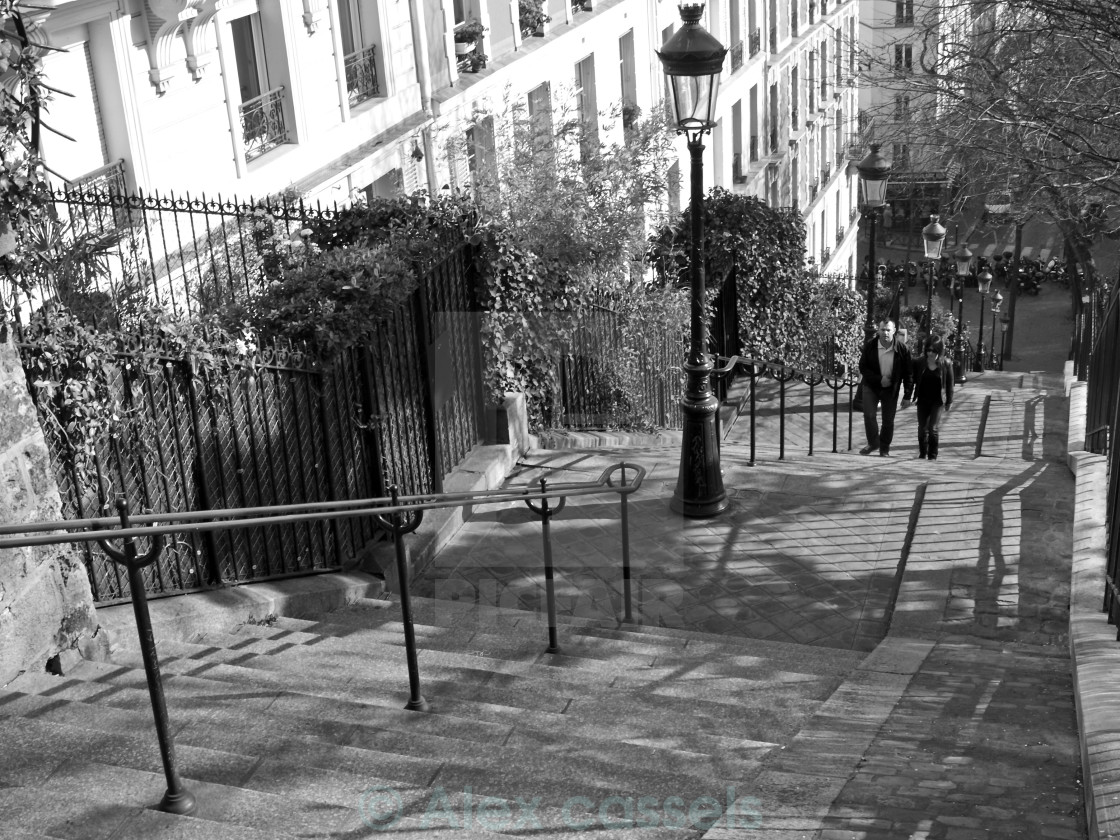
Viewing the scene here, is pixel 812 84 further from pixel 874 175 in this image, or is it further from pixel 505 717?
pixel 505 717

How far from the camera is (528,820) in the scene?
11.6 ft

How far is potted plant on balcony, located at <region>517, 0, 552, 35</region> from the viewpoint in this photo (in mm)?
18938

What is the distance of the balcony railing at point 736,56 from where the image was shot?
27.5m

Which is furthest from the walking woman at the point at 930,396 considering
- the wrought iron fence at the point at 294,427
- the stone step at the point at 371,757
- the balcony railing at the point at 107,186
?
the stone step at the point at 371,757

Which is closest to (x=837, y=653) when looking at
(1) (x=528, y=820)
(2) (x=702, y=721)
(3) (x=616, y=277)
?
(2) (x=702, y=721)

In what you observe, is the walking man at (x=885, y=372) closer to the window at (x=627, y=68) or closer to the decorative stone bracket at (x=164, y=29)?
the decorative stone bracket at (x=164, y=29)

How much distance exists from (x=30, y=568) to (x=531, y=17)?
1603cm

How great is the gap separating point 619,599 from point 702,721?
218 cm

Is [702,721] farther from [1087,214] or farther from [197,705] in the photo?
[1087,214]

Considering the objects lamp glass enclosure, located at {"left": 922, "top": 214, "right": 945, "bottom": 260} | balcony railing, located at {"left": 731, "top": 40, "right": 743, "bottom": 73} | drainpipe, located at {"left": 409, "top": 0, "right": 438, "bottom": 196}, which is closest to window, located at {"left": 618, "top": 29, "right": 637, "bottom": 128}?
balcony railing, located at {"left": 731, "top": 40, "right": 743, "bottom": 73}

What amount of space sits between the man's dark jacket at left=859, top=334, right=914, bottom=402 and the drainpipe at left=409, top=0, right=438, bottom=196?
22.3 ft

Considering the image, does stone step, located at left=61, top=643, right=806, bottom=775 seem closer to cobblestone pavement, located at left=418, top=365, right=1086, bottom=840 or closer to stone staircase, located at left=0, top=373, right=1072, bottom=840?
stone staircase, located at left=0, top=373, right=1072, bottom=840

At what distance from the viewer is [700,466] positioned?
8031 millimetres

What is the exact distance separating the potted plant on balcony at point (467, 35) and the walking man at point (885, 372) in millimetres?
8572
